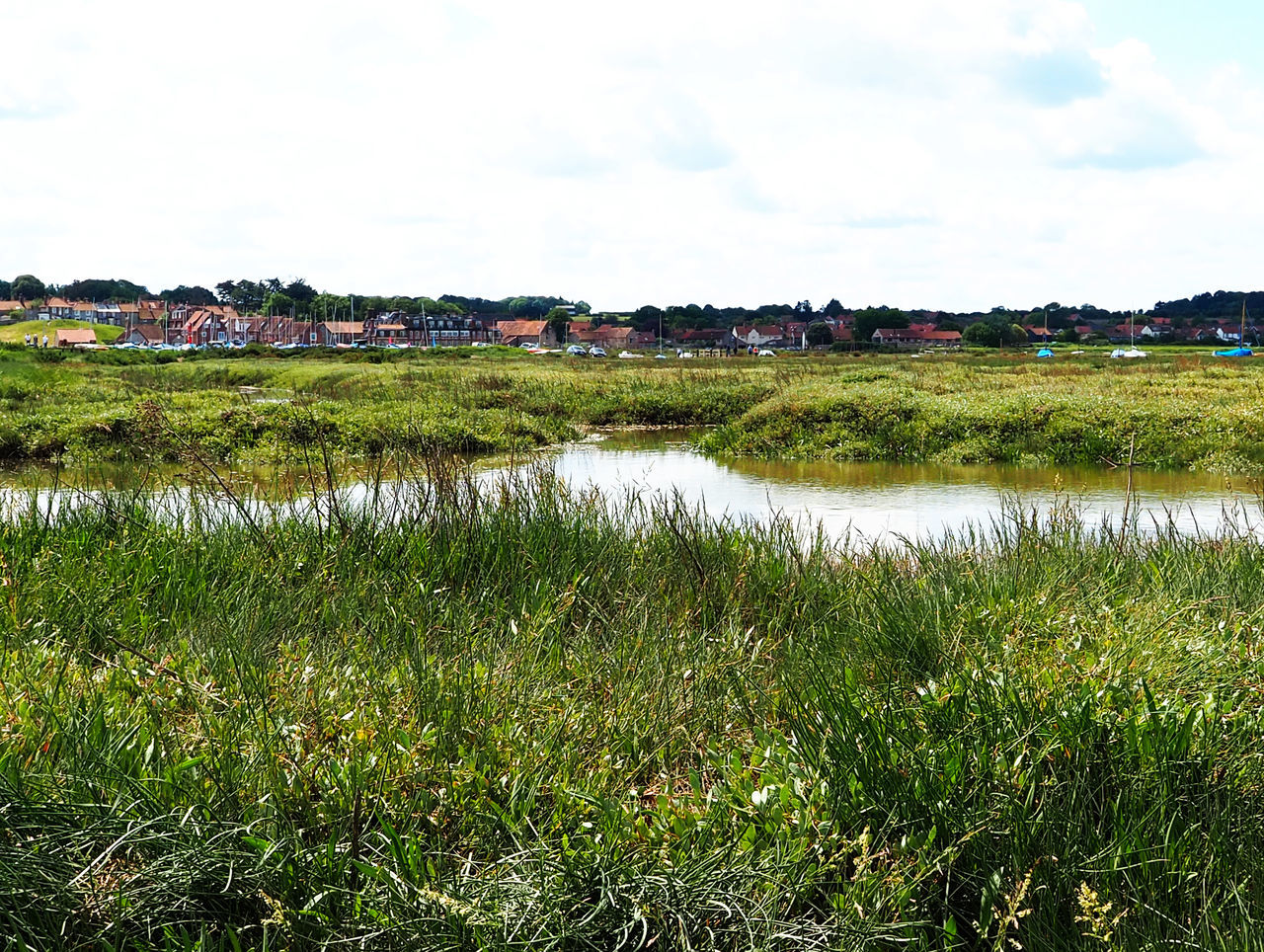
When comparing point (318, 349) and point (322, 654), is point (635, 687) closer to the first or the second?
point (322, 654)

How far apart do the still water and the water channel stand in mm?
16

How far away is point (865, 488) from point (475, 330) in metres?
130

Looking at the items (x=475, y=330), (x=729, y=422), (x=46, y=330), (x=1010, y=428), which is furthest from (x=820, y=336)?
(x=1010, y=428)

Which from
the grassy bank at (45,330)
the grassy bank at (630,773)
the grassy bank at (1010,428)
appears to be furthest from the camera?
the grassy bank at (45,330)

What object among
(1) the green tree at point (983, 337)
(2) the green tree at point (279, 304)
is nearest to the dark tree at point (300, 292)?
(2) the green tree at point (279, 304)

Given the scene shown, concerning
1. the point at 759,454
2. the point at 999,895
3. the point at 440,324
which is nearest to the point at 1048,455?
the point at 759,454

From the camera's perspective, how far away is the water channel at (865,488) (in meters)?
10.9

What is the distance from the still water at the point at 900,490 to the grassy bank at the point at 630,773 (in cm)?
517

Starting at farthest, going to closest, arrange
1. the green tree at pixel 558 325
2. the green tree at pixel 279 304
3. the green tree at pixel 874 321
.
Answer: the green tree at pixel 279 304 < the green tree at pixel 558 325 < the green tree at pixel 874 321

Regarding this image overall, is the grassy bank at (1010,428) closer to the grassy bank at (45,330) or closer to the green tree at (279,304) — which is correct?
the grassy bank at (45,330)

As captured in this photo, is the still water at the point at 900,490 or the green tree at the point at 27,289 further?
the green tree at the point at 27,289

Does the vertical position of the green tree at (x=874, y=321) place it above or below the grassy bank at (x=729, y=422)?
above

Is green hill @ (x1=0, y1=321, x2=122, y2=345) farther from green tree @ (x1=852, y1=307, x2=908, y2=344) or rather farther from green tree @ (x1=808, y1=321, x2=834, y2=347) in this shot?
green tree @ (x1=852, y1=307, x2=908, y2=344)

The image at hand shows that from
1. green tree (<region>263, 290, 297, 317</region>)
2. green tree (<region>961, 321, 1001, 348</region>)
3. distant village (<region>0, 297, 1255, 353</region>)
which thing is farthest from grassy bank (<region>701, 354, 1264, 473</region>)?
green tree (<region>263, 290, 297, 317</region>)
